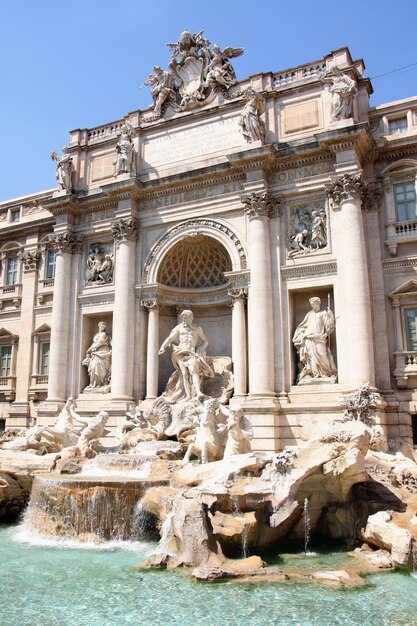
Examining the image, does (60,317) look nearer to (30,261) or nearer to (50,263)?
(50,263)

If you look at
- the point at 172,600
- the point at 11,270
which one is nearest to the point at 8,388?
the point at 11,270

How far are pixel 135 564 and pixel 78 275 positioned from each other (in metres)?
14.9

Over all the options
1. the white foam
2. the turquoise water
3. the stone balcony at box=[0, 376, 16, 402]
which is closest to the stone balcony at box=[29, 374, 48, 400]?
the stone balcony at box=[0, 376, 16, 402]

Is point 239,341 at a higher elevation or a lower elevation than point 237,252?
lower

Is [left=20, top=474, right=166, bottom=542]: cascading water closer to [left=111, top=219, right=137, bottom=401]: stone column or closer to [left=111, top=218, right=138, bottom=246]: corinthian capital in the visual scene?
[left=111, top=219, right=137, bottom=401]: stone column

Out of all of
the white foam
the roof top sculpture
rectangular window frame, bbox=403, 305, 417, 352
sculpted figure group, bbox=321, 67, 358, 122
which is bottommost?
the white foam

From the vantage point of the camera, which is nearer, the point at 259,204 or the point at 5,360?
the point at 259,204

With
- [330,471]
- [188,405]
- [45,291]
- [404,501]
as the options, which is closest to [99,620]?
[330,471]

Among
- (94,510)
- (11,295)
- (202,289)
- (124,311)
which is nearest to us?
(94,510)

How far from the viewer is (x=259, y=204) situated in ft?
64.6

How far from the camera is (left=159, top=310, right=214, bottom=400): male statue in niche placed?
20047 mm

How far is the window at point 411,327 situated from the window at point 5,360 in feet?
56.4

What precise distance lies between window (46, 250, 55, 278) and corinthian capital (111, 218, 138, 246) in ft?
15.9

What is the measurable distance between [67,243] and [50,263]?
102 inches
